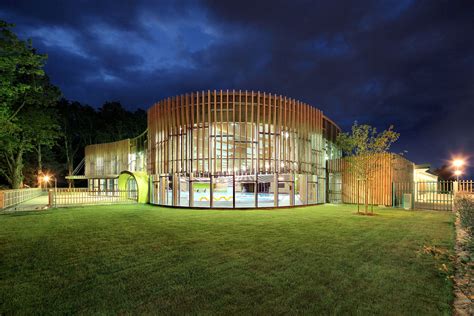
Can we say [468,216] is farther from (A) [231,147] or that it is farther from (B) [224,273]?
(A) [231,147]

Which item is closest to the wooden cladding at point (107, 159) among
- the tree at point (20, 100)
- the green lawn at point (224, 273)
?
the tree at point (20, 100)

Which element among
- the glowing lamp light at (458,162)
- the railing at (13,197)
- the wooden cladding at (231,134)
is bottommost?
the railing at (13,197)

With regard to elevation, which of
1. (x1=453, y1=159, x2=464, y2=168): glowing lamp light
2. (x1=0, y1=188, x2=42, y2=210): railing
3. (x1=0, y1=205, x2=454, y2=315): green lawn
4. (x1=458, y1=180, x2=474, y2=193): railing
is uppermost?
(x1=453, y1=159, x2=464, y2=168): glowing lamp light

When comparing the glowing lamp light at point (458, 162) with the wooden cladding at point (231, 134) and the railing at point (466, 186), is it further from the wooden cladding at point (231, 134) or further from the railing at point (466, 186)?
the wooden cladding at point (231, 134)

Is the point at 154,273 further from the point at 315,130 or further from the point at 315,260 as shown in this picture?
the point at 315,130

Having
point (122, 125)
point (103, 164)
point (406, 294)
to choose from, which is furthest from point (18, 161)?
point (406, 294)

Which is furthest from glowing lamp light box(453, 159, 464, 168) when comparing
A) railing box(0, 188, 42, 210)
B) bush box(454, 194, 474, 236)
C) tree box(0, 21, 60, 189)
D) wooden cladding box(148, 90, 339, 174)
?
railing box(0, 188, 42, 210)

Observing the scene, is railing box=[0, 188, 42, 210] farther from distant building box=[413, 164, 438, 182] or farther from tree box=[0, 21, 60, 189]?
distant building box=[413, 164, 438, 182]

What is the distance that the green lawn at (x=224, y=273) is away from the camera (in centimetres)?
438

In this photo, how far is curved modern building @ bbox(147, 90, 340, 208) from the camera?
2075 cm

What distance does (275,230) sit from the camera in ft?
35.4

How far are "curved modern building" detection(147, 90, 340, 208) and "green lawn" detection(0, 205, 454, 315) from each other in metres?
10.6

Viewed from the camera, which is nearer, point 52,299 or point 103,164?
point 52,299

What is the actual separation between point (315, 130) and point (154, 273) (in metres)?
22.3
